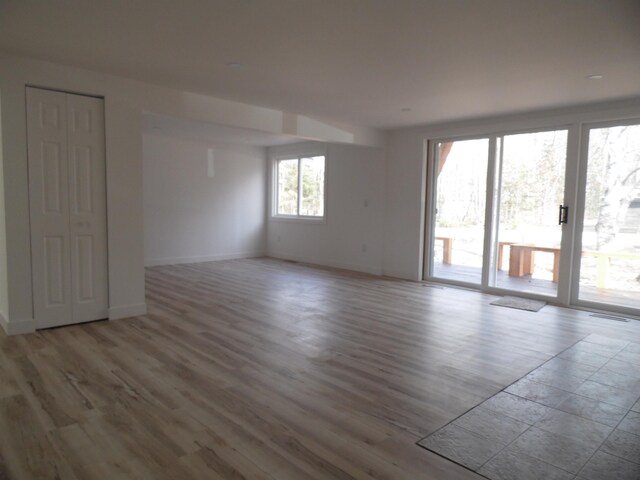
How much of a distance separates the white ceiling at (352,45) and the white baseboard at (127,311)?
7.68 feet

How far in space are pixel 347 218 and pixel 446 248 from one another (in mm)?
2002

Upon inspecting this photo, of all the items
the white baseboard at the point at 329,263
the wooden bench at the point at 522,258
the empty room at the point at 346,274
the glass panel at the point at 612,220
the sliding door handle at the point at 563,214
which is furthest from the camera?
the white baseboard at the point at 329,263

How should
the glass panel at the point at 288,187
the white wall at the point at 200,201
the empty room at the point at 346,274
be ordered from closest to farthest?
the empty room at the point at 346,274
the white wall at the point at 200,201
the glass panel at the point at 288,187

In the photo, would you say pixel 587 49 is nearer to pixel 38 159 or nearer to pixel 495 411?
pixel 495 411

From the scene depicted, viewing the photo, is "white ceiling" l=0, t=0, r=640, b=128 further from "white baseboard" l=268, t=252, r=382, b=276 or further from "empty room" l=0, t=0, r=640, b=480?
"white baseboard" l=268, t=252, r=382, b=276

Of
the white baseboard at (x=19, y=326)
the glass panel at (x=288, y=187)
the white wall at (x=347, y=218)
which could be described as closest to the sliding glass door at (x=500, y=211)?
the white wall at (x=347, y=218)

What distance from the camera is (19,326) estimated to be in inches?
150

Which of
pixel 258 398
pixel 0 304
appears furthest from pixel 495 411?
pixel 0 304

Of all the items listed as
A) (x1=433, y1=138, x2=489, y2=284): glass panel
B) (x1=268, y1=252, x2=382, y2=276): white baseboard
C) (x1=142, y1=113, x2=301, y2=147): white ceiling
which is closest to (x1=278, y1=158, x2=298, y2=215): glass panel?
(x1=142, y1=113, x2=301, y2=147): white ceiling

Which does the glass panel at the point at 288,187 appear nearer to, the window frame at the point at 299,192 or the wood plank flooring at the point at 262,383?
the window frame at the point at 299,192

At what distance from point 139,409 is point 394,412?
153 cm

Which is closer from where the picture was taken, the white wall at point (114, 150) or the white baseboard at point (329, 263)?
the white wall at point (114, 150)

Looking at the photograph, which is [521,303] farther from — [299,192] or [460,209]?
[299,192]

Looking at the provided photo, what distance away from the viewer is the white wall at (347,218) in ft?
24.1
